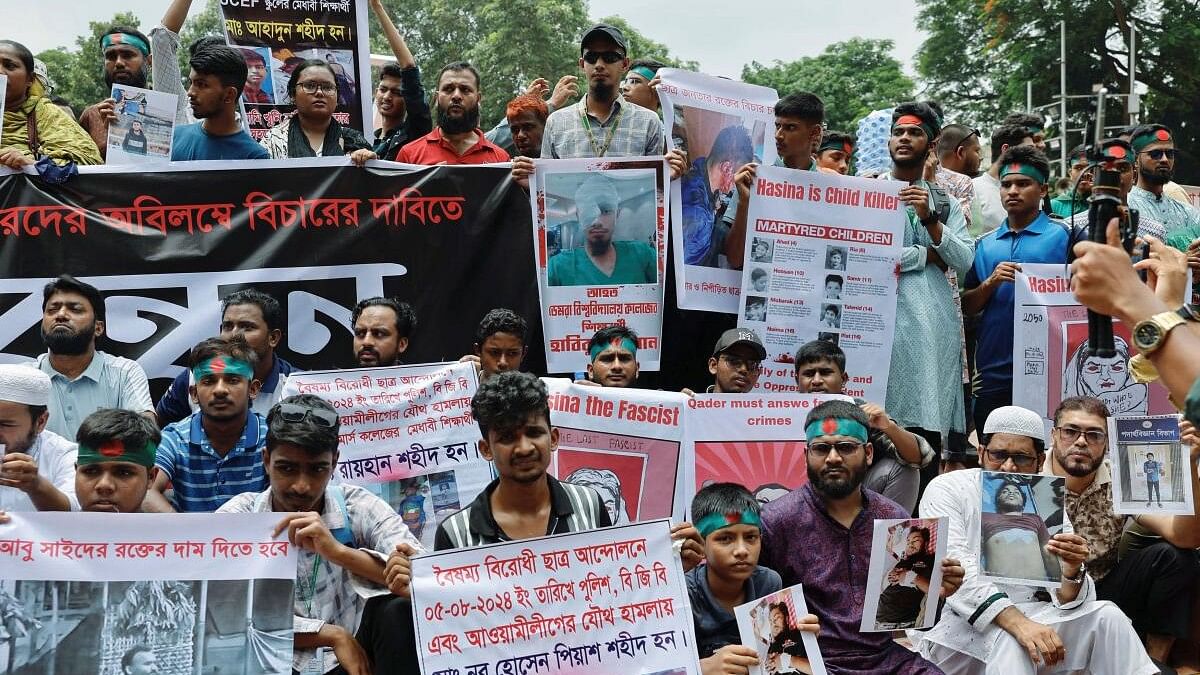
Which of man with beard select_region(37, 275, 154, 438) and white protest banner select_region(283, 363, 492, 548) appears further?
man with beard select_region(37, 275, 154, 438)

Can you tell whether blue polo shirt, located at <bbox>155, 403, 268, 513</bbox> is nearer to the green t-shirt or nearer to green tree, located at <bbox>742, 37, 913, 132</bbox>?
the green t-shirt

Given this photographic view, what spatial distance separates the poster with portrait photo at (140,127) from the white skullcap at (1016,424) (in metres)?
4.74

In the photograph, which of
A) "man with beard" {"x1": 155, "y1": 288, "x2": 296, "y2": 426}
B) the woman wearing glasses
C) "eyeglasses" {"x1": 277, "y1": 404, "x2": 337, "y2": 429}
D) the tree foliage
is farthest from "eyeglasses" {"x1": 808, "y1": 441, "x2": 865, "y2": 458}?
the tree foliage

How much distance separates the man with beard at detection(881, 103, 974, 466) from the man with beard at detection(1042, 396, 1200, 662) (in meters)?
0.93

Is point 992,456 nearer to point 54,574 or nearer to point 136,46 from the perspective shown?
point 54,574

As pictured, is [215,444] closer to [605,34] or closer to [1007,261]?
[605,34]

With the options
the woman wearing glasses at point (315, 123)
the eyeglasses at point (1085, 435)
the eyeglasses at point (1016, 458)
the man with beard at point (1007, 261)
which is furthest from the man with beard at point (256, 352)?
the man with beard at point (1007, 261)

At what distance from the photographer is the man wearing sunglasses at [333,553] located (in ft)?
16.3

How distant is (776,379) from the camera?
7.77 m

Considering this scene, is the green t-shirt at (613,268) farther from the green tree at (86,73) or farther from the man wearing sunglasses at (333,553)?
the green tree at (86,73)

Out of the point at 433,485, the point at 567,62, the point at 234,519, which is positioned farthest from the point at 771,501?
the point at 567,62

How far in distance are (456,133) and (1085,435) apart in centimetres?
404

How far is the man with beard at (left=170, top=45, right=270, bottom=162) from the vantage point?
7824mm

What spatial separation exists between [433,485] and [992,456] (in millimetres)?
2707
